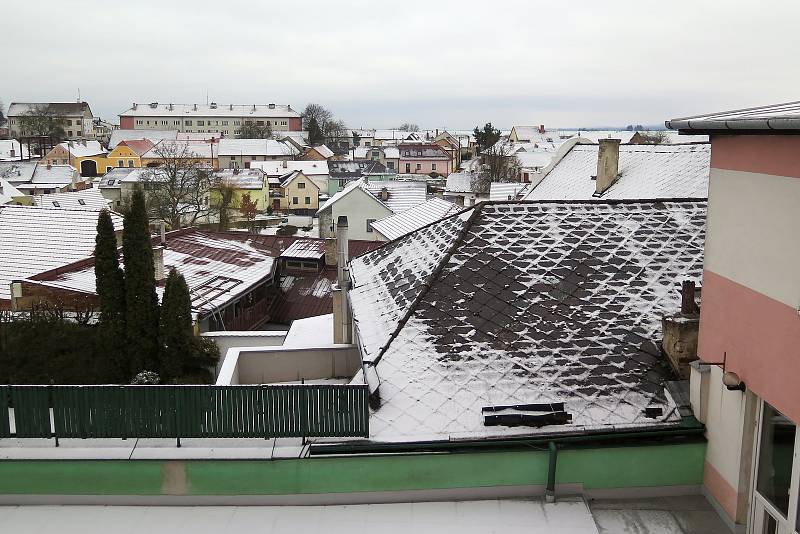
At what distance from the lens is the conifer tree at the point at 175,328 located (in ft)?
53.0

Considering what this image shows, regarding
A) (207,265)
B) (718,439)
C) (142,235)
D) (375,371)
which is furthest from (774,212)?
(207,265)

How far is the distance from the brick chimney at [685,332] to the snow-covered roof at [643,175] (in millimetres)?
10793

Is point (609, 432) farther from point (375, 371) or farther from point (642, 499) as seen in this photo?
point (375, 371)

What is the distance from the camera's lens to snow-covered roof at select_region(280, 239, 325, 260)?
28.7 metres

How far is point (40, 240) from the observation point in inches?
969

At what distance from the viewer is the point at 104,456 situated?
282 inches

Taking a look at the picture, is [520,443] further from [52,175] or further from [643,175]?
[52,175]

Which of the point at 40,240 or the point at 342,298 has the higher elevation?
the point at 342,298

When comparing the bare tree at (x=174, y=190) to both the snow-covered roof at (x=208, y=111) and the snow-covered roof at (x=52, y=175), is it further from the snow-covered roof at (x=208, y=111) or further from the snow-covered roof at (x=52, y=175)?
the snow-covered roof at (x=208, y=111)

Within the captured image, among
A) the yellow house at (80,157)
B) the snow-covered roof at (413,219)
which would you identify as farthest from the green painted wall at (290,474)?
the yellow house at (80,157)

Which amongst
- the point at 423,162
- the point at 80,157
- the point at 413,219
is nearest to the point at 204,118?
the point at 80,157

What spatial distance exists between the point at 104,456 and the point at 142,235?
9.18m

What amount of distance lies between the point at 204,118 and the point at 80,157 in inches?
2239

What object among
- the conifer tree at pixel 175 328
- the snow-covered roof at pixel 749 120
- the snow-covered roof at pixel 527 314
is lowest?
the conifer tree at pixel 175 328
